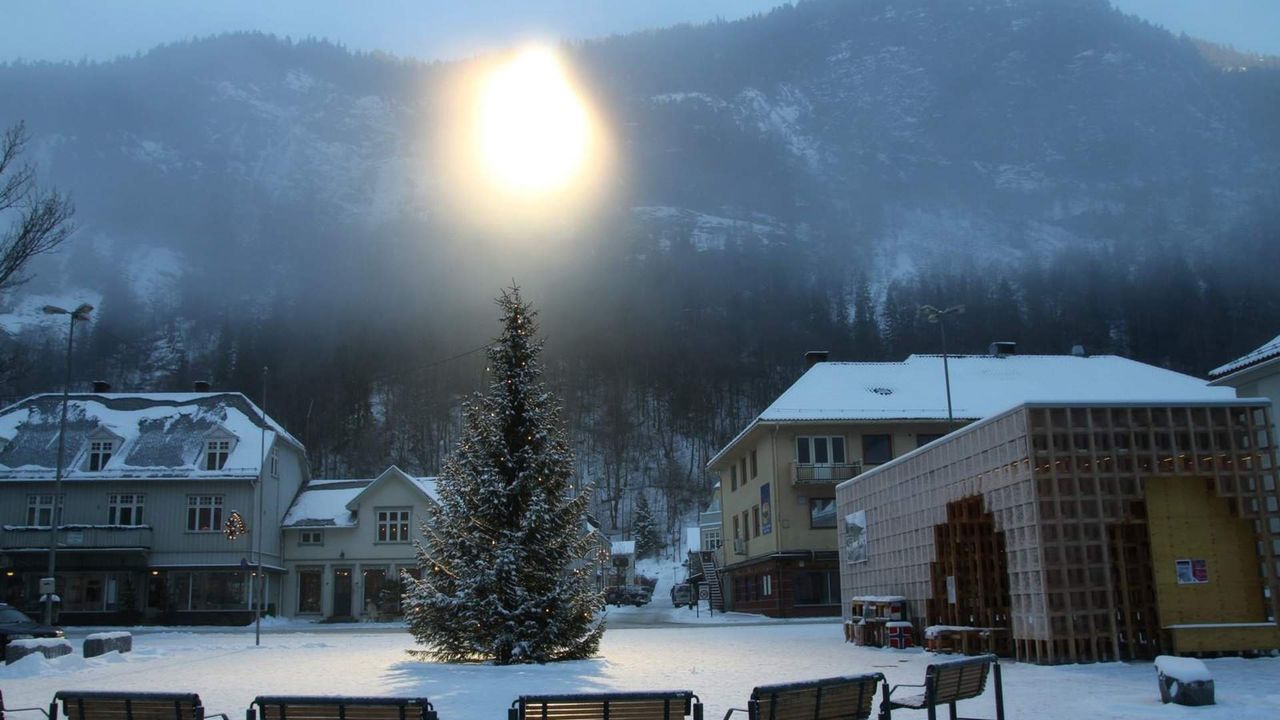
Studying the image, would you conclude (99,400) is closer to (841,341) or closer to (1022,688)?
(1022,688)

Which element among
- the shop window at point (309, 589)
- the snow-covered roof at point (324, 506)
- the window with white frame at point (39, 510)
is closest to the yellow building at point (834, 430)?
the snow-covered roof at point (324, 506)

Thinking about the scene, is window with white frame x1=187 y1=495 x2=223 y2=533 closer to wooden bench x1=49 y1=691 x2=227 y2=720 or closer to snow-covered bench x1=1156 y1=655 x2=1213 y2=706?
wooden bench x1=49 y1=691 x2=227 y2=720

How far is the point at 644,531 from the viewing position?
108 meters

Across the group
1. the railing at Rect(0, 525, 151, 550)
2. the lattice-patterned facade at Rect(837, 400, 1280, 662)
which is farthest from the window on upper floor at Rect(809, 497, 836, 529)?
the railing at Rect(0, 525, 151, 550)

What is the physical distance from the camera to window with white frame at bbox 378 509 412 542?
51.5m

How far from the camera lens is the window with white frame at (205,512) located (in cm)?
4853

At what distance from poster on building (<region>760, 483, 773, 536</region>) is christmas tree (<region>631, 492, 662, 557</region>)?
59321 millimetres

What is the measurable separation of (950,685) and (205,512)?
45.9 meters

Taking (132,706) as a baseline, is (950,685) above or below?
below

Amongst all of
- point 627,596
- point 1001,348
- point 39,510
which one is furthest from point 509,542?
point 627,596

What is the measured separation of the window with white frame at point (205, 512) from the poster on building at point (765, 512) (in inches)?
1038

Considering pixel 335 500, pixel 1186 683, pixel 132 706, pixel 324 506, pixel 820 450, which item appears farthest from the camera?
pixel 335 500

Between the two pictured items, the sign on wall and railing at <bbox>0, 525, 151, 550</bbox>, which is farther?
railing at <bbox>0, 525, 151, 550</bbox>

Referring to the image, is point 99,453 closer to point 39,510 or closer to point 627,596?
point 39,510
